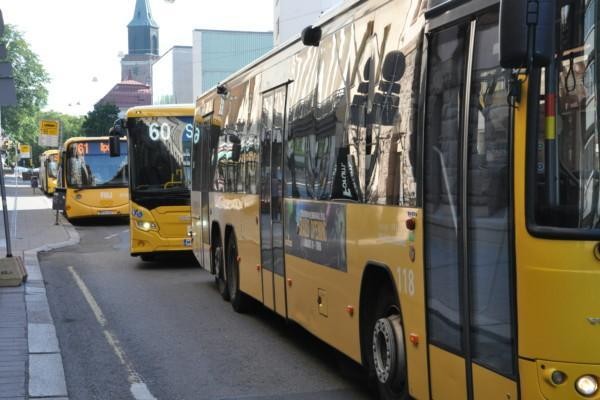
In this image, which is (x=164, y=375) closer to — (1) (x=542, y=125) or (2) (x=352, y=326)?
(2) (x=352, y=326)

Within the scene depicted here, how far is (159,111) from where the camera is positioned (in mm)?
17672

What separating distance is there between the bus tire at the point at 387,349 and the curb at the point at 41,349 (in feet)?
7.99

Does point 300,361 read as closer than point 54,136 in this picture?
Yes

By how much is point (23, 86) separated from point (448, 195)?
8095cm

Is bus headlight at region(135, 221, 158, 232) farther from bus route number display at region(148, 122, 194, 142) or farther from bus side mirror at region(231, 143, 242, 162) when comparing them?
bus side mirror at region(231, 143, 242, 162)

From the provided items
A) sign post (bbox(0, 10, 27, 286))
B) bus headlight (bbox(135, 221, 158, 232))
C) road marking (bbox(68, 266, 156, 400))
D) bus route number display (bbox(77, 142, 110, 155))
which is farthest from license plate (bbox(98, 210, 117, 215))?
road marking (bbox(68, 266, 156, 400))

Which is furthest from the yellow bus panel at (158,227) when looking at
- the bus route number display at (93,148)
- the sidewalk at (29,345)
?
the bus route number display at (93,148)

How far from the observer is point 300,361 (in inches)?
341

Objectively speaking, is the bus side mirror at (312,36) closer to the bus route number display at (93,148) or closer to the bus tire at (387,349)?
the bus tire at (387,349)

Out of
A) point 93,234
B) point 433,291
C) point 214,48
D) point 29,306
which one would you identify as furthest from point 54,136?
point 214,48

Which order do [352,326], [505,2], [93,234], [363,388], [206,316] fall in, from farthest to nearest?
1. [93,234]
2. [206,316]
3. [363,388]
4. [352,326]
5. [505,2]

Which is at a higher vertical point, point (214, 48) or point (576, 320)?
point (214, 48)

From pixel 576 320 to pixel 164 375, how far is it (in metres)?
4.73

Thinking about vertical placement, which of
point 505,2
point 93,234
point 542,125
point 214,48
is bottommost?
point 93,234
